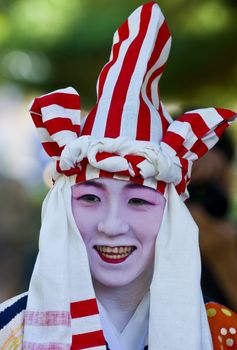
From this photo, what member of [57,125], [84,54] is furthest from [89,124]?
[84,54]

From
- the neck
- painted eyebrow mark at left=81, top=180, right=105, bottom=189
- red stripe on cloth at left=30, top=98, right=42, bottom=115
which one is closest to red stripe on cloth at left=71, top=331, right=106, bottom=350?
the neck

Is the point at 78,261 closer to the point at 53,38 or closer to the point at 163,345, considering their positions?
the point at 163,345

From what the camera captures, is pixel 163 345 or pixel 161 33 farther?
pixel 161 33

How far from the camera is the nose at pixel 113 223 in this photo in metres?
1.92

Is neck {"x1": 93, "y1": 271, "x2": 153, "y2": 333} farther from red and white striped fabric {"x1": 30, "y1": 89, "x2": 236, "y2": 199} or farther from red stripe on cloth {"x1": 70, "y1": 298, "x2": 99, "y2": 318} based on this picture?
red and white striped fabric {"x1": 30, "y1": 89, "x2": 236, "y2": 199}

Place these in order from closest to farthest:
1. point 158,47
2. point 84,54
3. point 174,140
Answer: point 174,140
point 158,47
point 84,54

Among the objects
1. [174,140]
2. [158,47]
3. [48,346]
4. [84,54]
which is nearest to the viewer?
[48,346]

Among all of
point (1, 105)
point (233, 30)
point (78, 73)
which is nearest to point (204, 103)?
point (233, 30)

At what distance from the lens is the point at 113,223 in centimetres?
192

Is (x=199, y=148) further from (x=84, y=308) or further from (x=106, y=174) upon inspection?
(x=84, y=308)

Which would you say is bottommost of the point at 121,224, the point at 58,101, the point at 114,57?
the point at 121,224

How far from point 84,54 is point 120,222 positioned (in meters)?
2.09

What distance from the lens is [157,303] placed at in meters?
1.92

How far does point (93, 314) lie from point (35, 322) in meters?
0.13
